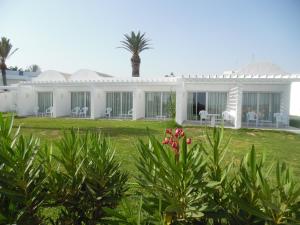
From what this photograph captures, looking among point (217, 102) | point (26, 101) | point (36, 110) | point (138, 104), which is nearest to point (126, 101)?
point (138, 104)

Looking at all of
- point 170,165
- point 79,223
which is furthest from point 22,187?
point 170,165

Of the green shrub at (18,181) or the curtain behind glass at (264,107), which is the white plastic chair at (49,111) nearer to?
the curtain behind glass at (264,107)

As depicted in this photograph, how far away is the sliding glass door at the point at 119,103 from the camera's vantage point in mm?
26844

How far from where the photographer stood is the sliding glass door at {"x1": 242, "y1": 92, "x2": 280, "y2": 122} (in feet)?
74.0

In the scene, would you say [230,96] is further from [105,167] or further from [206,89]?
[105,167]

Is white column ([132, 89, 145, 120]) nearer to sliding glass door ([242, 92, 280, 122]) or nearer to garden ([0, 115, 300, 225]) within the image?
sliding glass door ([242, 92, 280, 122])

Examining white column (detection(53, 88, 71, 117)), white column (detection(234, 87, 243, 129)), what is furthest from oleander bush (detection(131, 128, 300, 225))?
white column (detection(53, 88, 71, 117))

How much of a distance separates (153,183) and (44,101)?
30865 mm

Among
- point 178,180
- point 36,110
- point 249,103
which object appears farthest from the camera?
point 36,110

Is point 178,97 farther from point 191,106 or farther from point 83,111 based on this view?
point 83,111

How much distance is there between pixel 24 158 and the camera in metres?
2.21

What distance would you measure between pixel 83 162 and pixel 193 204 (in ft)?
4.03

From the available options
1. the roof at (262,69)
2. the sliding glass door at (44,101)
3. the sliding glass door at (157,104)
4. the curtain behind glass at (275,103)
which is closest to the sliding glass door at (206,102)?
the sliding glass door at (157,104)

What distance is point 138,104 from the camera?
997 inches
